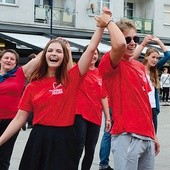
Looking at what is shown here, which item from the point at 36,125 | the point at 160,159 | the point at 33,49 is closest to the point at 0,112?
the point at 36,125

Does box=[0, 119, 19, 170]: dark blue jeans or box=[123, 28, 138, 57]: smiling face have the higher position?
box=[123, 28, 138, 57]: smiling face

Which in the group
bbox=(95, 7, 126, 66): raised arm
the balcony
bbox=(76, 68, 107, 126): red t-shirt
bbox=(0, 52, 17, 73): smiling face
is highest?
the balcony

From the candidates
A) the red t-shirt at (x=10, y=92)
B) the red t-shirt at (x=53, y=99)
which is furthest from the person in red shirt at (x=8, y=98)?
the red t-shirt at (x=53, y=99)

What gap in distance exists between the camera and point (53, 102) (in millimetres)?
3971

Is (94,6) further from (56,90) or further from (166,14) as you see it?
(56,90)

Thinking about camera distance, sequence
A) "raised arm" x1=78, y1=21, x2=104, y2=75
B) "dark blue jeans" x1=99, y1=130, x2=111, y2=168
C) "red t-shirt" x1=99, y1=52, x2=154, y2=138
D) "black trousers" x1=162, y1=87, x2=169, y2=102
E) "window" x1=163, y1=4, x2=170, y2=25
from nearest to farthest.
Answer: "raised arm" x1=78, y1=21, x2=104, y2=75
"red t-shirt" x1=99, y1=52, x2=154, y2=138
"dark blue jeans" x1=99, y1=130, x2=111, y2=168
"black trousers" x1=162, y1=87, x2=169, y2=102
"window" x1=163, y1=4, x2=170, y2=25

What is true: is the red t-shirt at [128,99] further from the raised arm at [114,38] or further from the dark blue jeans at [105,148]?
the dark blue jeans at [105,148]

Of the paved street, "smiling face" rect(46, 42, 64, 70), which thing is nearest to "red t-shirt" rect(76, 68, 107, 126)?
the paved street

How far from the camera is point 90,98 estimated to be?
632cm

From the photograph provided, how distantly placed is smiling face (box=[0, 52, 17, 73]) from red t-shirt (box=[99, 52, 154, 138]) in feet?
7.31

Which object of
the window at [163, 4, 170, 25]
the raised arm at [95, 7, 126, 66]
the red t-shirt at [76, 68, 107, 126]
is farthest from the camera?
the window at [163, 4, 170, 25]

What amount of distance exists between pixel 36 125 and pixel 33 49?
1739 cm

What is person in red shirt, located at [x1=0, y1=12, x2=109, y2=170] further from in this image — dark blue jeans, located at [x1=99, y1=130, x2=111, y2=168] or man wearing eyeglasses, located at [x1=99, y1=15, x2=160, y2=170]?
dark blue jeans, located at [x1=99, y1=130, x2=111, y2=168]

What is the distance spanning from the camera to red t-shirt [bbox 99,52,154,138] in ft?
13.4
